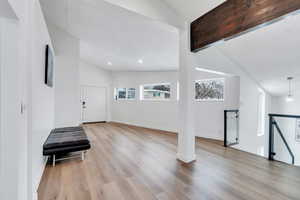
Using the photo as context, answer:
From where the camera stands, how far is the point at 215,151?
3.39 metres

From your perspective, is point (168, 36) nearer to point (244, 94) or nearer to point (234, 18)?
point (234, 18)

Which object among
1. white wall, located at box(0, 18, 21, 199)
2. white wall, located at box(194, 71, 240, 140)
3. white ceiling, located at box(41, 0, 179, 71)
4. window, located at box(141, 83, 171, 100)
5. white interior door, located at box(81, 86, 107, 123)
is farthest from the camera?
white interior door, located at box(81, 86, 107, 123)

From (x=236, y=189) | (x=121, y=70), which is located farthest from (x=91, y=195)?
(x=121, y=70)

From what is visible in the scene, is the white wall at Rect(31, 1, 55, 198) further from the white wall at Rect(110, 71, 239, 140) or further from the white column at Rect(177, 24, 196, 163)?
the white wall at Rect(110, 71, 239, 140)

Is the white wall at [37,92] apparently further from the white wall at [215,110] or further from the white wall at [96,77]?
the white wall at [96,77]

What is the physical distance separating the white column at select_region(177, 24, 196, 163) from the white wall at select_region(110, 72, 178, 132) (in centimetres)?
253

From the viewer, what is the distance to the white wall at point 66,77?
3.97 m

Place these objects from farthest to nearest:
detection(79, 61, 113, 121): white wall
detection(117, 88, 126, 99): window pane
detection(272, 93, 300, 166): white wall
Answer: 1. detection(117, 88, 126, 99): window pane
2. detection(79, 61, 113, 121): white wall
3. detection(272, 93, 300, 166): white wall

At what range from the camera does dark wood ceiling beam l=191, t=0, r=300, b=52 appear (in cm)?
163

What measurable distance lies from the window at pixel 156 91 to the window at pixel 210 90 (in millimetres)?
1227

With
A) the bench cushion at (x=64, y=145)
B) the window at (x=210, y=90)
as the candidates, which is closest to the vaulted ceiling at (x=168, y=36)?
the window at (x=210, y=90)

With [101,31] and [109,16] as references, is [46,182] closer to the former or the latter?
[109,16]

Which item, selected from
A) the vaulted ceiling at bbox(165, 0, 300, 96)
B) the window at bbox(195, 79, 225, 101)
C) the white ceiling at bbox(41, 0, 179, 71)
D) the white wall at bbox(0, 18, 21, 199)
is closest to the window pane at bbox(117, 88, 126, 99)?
the white ceiling at bbox(41, 0, 179, 71)

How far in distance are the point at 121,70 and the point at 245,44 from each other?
5.41 meters
